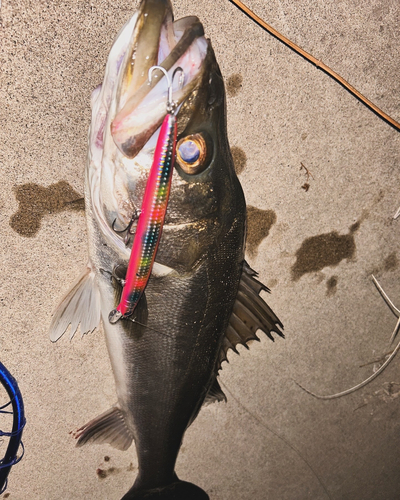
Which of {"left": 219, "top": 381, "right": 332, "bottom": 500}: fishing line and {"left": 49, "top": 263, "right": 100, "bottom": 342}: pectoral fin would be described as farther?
{"left": 219, "top": 381, "right": 332, "bottom": 500}: fishing line

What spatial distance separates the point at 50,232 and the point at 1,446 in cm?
129

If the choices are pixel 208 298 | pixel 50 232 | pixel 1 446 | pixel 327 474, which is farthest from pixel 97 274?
pixel 327 474

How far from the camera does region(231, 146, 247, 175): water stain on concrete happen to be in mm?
2252

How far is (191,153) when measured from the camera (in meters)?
1.45

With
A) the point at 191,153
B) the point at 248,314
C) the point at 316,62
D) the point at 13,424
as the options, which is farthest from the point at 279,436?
the point at 316,62

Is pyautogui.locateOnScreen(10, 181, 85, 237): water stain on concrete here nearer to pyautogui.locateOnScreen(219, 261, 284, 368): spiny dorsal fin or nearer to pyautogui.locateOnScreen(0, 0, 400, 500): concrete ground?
pyautogui.locateOnScreen(0, 0, 400, 500): concrete ground

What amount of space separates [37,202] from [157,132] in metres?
0.91

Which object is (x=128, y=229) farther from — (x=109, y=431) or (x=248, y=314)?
(x=109, y=431)

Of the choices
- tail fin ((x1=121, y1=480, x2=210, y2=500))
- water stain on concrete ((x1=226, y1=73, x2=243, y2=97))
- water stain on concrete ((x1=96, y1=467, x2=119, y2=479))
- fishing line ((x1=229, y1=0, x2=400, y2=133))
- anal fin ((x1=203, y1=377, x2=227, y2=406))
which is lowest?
water stain on concrete ((x1=96, y1=467, x2=119, y2=479))

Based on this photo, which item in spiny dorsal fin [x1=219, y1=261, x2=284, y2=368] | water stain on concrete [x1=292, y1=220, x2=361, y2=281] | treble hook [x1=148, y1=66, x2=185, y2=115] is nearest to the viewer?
treble hook [x1=148, y1=66, x2=185, y2=115]

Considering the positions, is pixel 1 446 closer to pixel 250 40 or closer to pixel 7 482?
pixel 7 482

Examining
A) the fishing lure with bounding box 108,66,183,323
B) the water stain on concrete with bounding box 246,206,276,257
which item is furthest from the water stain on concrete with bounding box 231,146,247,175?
the fishing lure with bounding box 108,66,183,323

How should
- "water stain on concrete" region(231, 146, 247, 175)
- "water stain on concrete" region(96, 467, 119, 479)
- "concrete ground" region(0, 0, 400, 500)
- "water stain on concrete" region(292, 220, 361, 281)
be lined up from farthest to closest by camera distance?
"water stain on concrete" region(292, 220, 361, 281) → "water stain on concrete" region(96, 467, 119, 479) → "water stain on concrete" region(231, 146, 247, 175) → "concrete ground" region(0, 0, 400, 500)

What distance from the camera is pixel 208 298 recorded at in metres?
1.75
